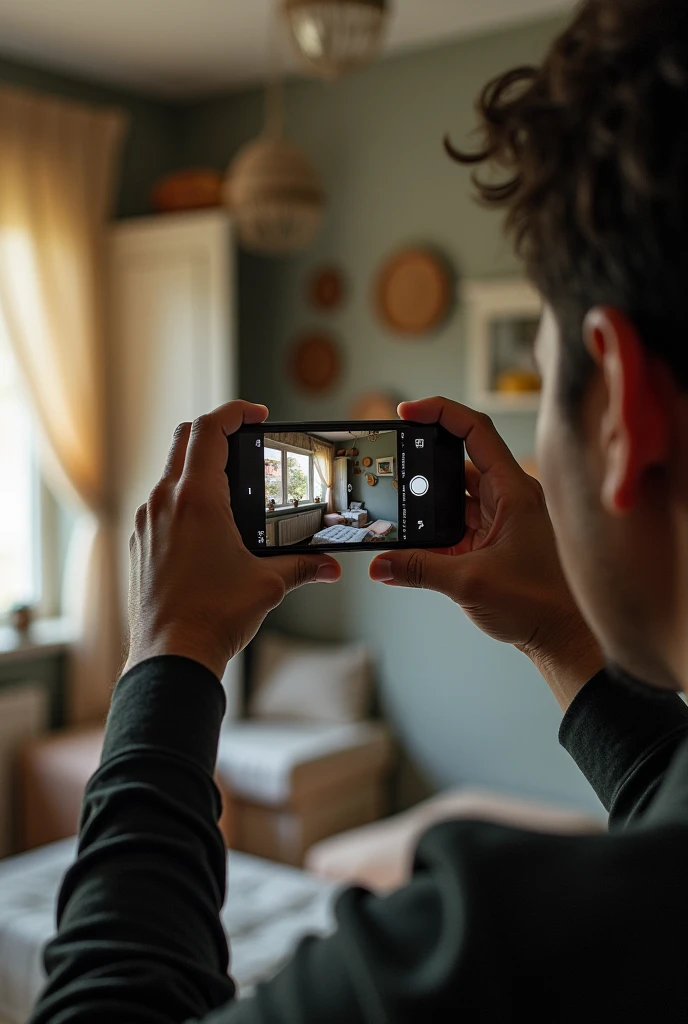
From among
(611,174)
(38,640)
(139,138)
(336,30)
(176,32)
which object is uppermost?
(176,32)

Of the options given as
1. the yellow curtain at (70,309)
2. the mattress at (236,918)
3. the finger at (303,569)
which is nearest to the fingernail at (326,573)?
the finger at (303,569)

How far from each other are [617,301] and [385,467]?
47 centimetres

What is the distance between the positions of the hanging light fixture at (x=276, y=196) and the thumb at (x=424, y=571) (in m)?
2.59

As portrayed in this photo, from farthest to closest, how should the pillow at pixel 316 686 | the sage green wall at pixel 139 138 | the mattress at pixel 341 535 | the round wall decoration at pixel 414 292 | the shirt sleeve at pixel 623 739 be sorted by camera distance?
1. the sage green wall at pixel 139 138
2. the pillow at pixel 316 686
3. the round wall decoration at pixel 414 292
4. the mattress at pixel 341 535
5. the shirt sleeve at pixel 623 739

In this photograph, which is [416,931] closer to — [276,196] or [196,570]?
[196,570]

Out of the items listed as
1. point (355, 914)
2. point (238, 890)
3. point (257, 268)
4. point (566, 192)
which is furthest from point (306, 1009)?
point (257, 268)

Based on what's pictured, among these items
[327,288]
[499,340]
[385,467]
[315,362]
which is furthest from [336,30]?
[385,467]

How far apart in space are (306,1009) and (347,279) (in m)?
3.54

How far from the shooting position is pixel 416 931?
41 centimetres

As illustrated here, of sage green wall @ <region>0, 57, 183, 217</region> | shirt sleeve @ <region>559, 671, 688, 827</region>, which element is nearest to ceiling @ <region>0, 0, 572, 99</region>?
sage green wall @ <region>0, 57, 183, 217</region>

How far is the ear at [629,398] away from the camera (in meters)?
0.44

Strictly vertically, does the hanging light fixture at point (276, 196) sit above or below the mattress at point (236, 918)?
above

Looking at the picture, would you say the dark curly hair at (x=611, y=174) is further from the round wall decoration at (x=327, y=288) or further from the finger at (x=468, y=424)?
the round wall decoration at (x=327, y=288)

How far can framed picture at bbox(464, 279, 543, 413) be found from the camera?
331 cm
